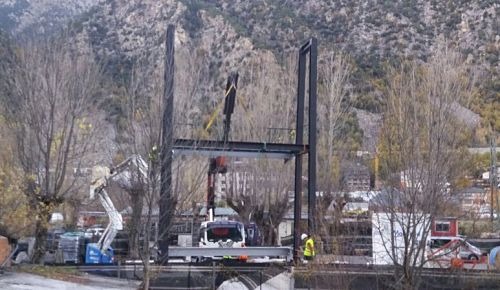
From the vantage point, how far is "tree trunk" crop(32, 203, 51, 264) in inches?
1142

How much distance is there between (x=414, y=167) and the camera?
15797 mm

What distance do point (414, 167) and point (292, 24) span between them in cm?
7535

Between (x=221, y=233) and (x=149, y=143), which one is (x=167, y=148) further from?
(x=221, y=233)

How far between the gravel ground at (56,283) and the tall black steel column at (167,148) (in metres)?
1.71

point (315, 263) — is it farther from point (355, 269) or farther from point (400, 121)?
point (400, 121)

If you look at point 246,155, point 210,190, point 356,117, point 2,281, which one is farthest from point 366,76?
point 2,281

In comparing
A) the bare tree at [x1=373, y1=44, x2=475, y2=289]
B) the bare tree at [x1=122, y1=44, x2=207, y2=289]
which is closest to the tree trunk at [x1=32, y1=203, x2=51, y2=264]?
the bare tree at [x1=122, y1=44, x2=207, y2=289]

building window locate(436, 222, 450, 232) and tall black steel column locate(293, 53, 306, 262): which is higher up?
tall black steel column locate(293, 53, 306, 262)

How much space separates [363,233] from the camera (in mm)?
18109

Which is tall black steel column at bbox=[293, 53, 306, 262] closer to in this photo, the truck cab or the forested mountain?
the truck cab

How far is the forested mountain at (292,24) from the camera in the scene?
83375 millimetres

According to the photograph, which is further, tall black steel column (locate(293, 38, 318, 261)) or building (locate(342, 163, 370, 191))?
building (locate(342, 163, 370, 191))

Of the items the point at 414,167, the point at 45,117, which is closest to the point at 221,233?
the point at 45,117

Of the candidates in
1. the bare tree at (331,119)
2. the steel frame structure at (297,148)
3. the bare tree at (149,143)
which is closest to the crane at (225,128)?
the steel frame structure at (297,148)
